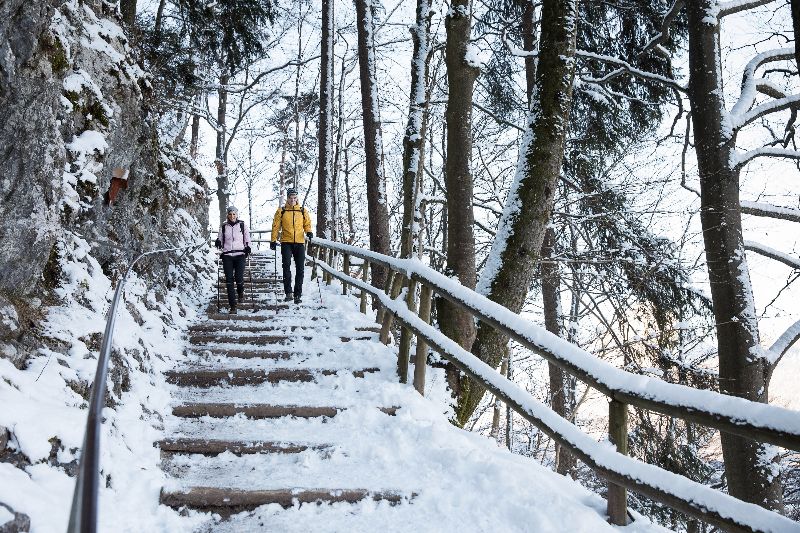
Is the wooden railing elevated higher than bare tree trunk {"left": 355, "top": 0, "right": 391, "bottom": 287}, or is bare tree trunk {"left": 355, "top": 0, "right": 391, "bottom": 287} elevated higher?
bare tree trunk {"left": 355, "top": 0, "right": 391, "bottom": 287}

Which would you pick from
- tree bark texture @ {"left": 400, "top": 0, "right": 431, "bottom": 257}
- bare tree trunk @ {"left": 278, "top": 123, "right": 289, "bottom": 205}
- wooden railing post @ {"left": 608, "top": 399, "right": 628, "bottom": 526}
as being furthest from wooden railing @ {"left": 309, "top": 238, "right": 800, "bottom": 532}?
bare tree trunk @ {"left": 278, "top": 123, "right": 289, "bottom": 205}

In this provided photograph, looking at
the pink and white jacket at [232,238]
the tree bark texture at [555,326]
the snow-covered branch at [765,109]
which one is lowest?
the tree bark texture at [555,326]

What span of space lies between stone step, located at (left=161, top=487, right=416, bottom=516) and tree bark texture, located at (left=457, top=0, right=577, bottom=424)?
2.33 m

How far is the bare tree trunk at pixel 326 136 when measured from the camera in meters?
16.6

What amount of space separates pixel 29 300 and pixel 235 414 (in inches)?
75.6

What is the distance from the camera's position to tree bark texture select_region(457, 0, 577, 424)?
5.88 metres

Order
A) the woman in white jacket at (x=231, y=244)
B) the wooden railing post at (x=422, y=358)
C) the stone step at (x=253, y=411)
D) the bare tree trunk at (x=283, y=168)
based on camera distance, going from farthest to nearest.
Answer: the bare tree trunk at (x=283, y=168), the woman in white jacket at (x=231, y=244), the wooden railing post at (x=422, y=358), the stone step at (x=253, y=411)

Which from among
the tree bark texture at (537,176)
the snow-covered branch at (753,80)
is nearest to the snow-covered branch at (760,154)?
the snow-covered branch at (753,80)

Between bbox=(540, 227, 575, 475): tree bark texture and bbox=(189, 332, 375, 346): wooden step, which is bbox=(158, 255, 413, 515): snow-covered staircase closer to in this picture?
bbox=(189, 332, 375, 346): wooden step

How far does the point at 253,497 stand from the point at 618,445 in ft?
7.23

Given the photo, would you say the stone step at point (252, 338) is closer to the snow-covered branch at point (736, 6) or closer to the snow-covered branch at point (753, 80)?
the snow-covered branch at point (753, 80)

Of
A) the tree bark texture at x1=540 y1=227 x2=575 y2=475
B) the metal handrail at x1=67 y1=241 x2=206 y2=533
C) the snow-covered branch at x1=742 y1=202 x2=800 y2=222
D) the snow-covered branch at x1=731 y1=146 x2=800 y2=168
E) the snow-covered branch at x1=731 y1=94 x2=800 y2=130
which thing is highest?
the snow-covered branch at x1=731 y1=94 x2=800 y2=130

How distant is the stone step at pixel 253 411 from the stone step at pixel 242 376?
2.30ft

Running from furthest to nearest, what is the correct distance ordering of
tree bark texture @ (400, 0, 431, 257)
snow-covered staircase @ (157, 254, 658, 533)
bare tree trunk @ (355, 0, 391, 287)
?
bare tree trunk @ (355, 0, 391, 287) → tree bark texture @ (400, 0, 431, 257) → snow-covered staircase @ (157, 254, 658, 533)
